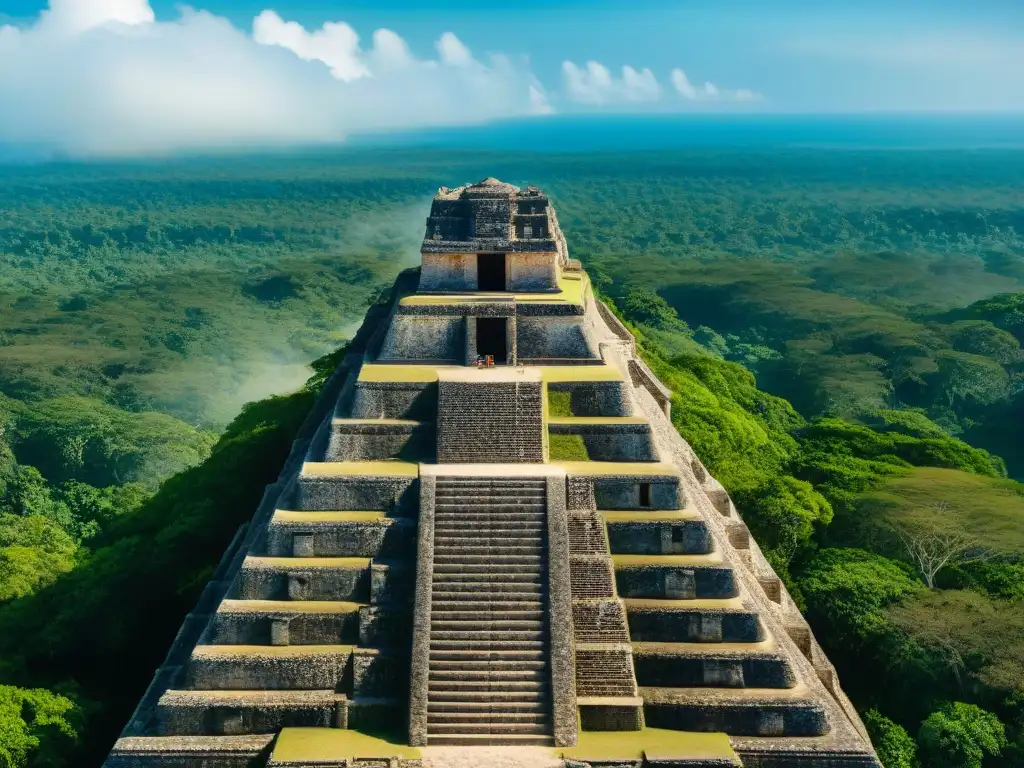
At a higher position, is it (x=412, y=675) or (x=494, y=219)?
(x=494, y=219)

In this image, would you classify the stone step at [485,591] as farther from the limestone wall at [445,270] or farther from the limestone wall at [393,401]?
the limestone wall at [445,270]

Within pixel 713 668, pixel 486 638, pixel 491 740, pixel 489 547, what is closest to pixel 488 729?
pixel 491 740

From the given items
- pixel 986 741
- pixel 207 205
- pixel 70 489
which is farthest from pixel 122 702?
pixel 207 205

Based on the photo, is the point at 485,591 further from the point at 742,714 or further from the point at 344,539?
the point at 742,714

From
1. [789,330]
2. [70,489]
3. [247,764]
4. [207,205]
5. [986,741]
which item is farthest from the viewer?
[207,205]

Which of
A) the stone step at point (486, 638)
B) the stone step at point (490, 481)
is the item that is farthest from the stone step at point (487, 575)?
the stone step at point (490, 481)

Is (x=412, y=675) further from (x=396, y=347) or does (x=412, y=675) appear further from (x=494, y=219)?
(x=494, y=219)
